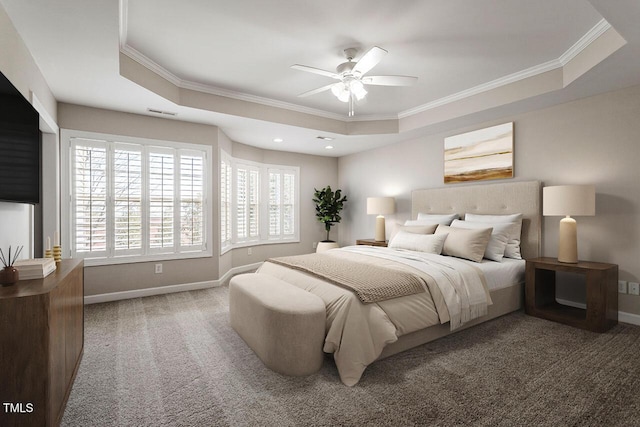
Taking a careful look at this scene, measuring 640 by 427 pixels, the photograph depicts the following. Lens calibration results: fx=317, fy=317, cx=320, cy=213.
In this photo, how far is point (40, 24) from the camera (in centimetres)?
216

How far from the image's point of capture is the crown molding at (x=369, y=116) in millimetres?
2619

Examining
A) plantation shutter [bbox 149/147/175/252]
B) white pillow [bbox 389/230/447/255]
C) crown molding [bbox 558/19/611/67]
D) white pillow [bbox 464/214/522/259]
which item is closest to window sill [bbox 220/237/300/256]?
plantation shutter [bbox 149/147/175/252]

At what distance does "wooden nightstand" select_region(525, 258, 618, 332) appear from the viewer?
2916 mm

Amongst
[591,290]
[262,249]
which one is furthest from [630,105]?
[262,249]

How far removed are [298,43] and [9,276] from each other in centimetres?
263

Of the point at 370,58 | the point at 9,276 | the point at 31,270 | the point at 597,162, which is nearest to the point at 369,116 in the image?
the point at 370,58

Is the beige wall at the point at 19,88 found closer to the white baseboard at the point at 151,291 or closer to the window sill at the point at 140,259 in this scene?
the window sill at the point at 140,259

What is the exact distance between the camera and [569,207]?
10.2 ft

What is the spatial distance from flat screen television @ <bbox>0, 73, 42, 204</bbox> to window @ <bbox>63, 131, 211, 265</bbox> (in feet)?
5.23

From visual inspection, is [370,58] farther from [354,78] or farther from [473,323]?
[473,323]

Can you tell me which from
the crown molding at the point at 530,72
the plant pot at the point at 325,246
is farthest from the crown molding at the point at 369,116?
the plant pot at the point at 325,246

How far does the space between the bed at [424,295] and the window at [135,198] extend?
167cm

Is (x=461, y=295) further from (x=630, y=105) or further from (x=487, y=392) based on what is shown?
(x=630, y=105)

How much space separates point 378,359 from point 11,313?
85.0 inches
